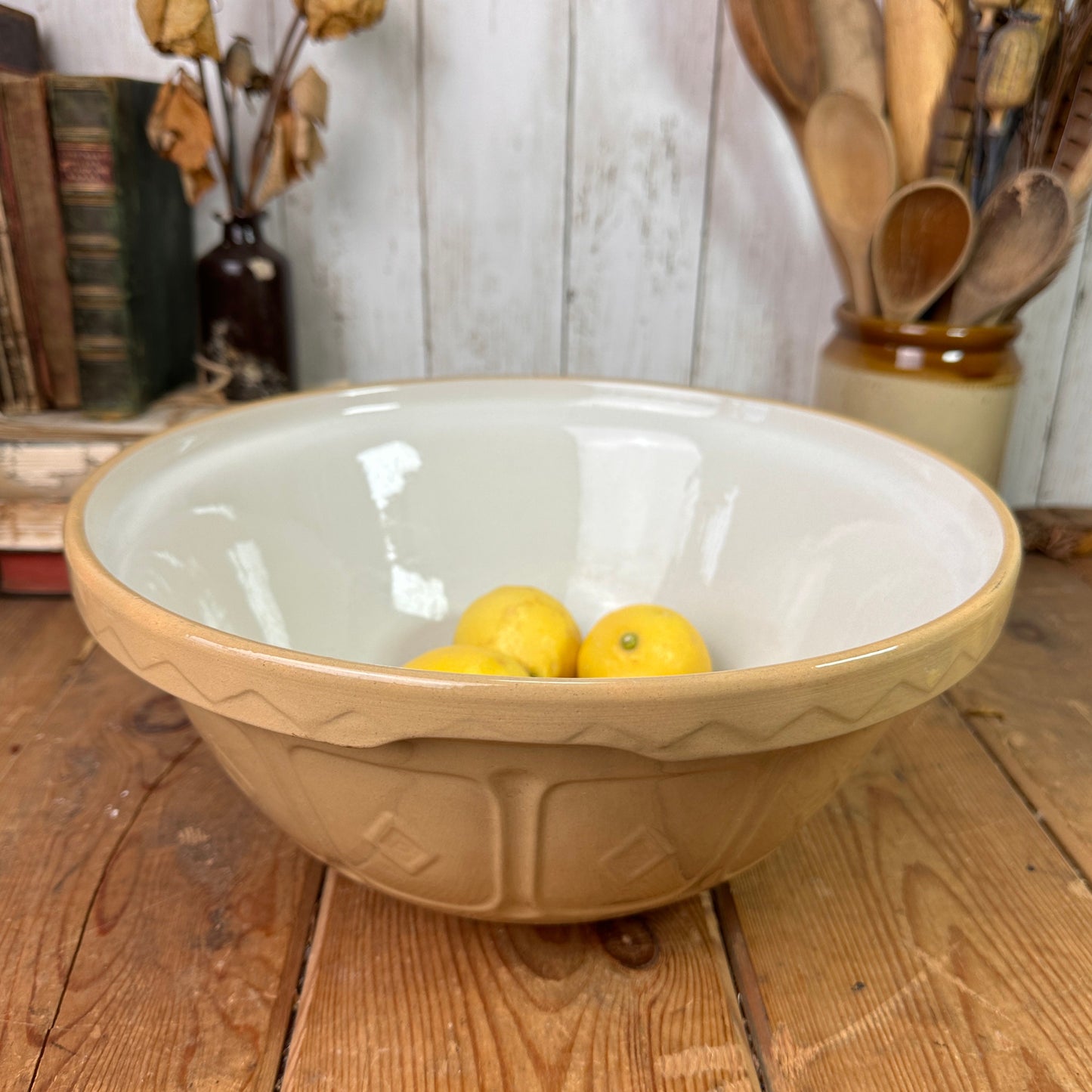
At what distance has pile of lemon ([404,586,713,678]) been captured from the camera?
60cm

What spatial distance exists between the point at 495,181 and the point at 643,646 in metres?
0.64

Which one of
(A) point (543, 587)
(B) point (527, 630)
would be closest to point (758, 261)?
(A) point (543, 587)

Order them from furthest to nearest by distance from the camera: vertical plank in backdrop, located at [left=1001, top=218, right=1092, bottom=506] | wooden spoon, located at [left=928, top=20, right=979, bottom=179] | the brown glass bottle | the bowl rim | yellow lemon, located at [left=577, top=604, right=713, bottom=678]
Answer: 1. vertical plank in backdrop, located at [left=1001, top=218, right=1092, bottom=506]
2. the brown glass bottle
3. wooden spoon, located at [left=928, top=20, right=979, bottom=179]
4. yellow lemon, located at [left=577, top=604, right=713, bottom=678]
5. the bowl rim

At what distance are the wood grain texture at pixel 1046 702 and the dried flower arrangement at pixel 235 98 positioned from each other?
2.52 ft

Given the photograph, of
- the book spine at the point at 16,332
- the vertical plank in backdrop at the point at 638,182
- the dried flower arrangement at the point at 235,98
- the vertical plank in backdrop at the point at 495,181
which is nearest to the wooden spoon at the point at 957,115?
the vertical plank in backdrop at the point at 638,182

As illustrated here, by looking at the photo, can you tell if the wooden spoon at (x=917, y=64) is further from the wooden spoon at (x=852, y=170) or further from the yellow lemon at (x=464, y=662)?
the yellow lemon at (x=464, y=662)

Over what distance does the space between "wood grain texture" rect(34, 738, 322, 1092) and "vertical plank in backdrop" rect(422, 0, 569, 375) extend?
623mm

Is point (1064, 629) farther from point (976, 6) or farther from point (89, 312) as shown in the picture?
point (89, 312)

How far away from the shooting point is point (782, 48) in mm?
894

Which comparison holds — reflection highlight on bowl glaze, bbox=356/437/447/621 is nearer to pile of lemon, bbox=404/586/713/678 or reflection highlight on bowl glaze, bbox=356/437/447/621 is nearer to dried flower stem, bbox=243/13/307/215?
pile of lemon, bbox=404/586/713/678

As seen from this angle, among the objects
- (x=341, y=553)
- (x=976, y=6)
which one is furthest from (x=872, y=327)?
(x=341, y=553)

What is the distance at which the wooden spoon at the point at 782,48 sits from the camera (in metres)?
0.88

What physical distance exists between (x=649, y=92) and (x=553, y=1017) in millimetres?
893

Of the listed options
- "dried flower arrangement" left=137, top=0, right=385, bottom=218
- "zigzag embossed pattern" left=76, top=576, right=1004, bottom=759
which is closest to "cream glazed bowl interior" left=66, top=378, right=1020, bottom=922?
"zigzag embossed pattern" left=76, top=576, right=1004, bottom=759
